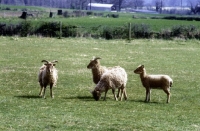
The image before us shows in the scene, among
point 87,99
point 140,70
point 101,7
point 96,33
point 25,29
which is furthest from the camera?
point 101,7

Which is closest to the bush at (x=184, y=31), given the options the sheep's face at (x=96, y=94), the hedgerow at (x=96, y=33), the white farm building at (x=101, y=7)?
the hedgerow at (x=96, y=33)

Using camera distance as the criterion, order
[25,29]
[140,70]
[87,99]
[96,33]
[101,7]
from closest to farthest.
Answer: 1. [87,99]
2. [140,70]
3. [25,29]
4. [96,33]
5. [101,7]

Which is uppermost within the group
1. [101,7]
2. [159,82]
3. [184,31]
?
[101,7]

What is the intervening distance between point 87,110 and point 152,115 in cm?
194

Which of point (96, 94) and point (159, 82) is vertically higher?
point (159, 82)

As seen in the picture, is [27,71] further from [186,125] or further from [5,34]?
[5,34]

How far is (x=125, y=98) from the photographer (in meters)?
18.5

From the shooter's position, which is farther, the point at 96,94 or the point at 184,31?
the point at 184,31

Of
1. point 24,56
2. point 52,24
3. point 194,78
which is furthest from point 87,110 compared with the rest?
point 52,24

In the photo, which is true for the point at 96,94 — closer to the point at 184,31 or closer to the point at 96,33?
the point at 96,33

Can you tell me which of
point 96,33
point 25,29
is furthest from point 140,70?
point 25,29

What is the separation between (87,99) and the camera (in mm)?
18312

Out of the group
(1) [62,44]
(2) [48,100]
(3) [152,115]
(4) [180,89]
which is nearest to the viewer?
(3) [152,115]

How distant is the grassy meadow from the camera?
14172 millimetres
